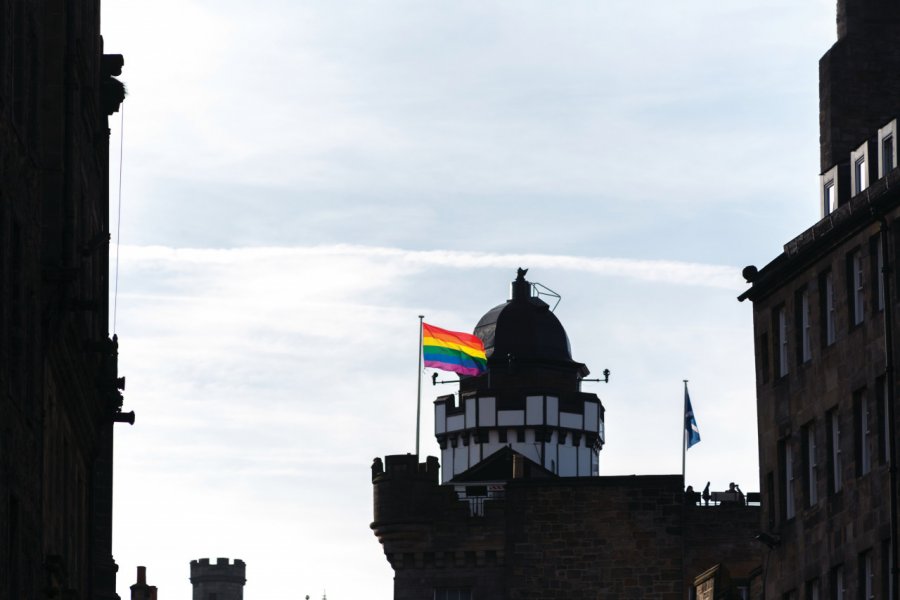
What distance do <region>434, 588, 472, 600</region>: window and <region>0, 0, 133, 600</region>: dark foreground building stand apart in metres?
44.3

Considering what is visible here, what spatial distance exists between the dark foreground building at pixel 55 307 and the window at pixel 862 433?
1597 centimetres

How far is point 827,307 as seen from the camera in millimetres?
59188

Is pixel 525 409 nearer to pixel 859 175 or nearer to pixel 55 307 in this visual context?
pixel 859 175

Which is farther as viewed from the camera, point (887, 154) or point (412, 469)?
point (412, 469)

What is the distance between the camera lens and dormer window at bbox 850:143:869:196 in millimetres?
58375

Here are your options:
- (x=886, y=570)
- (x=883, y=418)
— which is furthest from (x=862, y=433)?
(x=886, y=570)

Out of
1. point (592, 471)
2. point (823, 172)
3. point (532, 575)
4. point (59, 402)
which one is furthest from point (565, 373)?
point (59, 402)

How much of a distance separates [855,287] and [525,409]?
66187 mm

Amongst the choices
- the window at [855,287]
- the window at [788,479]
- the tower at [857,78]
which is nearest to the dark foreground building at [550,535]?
the window at [788,479]

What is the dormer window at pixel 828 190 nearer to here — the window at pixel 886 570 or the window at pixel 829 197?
the window at pixel 829 197

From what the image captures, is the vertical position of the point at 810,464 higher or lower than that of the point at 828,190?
lower

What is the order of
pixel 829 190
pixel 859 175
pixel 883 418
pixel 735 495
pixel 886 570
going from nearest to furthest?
pixel 886 570
pixel 883 418
pixel 859 175
pixel 829 190
pixel 735 495

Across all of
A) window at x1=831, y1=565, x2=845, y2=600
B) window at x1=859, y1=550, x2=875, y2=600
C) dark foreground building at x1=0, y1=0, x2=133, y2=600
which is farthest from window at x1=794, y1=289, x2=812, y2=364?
dark foreground building at x1=0, y1=0, x2=133, y2=600

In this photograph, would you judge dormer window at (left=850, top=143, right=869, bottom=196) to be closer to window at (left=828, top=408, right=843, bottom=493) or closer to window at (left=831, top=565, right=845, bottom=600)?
window at (left=828, top=408, right=843, bottom=493)
